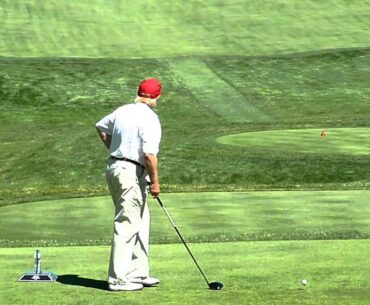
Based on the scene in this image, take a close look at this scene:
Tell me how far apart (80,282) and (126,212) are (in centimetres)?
83

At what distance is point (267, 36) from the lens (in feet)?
204

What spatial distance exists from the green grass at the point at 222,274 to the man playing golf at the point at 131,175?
256mm

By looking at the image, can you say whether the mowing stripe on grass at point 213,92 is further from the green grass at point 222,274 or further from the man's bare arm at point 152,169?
the man's bare arm at point 152,169

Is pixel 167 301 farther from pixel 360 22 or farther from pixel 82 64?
pixel 360 22

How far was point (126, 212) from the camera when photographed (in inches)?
385

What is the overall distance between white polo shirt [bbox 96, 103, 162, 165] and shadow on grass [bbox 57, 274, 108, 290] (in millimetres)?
1260

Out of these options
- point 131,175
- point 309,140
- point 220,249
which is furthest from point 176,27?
point 131,175

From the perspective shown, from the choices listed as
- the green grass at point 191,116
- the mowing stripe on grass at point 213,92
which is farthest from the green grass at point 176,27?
the mowing stripe on grass at point 213,92

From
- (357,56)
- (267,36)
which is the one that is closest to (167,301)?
(357,56)

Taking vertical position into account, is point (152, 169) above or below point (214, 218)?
above

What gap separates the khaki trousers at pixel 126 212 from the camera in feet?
→ 32.0

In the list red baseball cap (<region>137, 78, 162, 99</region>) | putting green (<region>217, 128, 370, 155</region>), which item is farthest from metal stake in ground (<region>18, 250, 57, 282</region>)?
putting green (<region>217, 128, 370, 155</region>)

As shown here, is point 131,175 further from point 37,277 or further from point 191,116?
point 191,116

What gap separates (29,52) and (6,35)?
4119 mm
